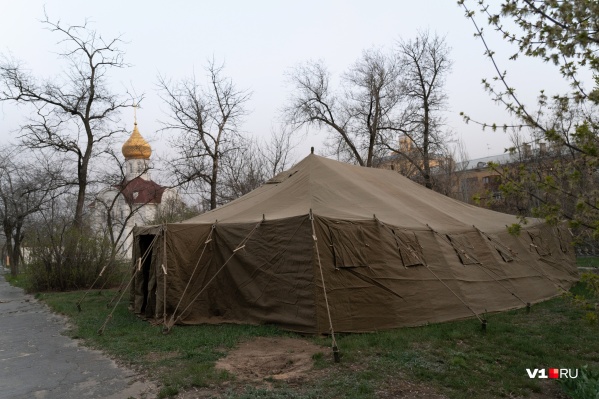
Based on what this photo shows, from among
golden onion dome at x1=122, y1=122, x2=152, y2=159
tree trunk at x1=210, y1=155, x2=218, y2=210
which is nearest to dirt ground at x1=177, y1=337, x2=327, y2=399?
tree trunk at x1=210, y1=155, x2=218, y2=210

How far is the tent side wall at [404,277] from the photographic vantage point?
316 inches

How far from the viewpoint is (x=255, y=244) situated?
8875mm

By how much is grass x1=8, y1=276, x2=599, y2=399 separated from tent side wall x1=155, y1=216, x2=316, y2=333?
399 millimetres

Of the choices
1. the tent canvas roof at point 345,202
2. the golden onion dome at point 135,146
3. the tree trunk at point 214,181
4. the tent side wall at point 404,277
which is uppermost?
the golden onion dome at point 135,146

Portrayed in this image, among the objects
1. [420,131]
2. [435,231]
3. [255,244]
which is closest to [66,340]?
[255,244]

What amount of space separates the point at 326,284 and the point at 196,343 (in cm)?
220

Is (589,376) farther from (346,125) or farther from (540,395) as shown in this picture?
(346,125)

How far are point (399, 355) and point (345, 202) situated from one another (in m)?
3.72

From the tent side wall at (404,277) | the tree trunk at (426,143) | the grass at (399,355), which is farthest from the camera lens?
the tree trunk at (426,143)

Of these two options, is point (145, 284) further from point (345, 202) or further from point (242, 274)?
point (345, 202)

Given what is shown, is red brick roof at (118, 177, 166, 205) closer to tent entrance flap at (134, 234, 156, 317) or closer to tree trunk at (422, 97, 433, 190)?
tent entrance flap at (134, 234, 156, 317)

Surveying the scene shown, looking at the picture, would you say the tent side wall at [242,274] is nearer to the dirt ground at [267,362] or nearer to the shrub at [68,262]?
the dirt ground at [267,362]

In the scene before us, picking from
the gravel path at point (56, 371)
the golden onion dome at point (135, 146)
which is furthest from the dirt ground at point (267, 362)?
the golden onion dome at point (135, 146)

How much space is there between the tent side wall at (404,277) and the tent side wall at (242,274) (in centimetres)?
41
